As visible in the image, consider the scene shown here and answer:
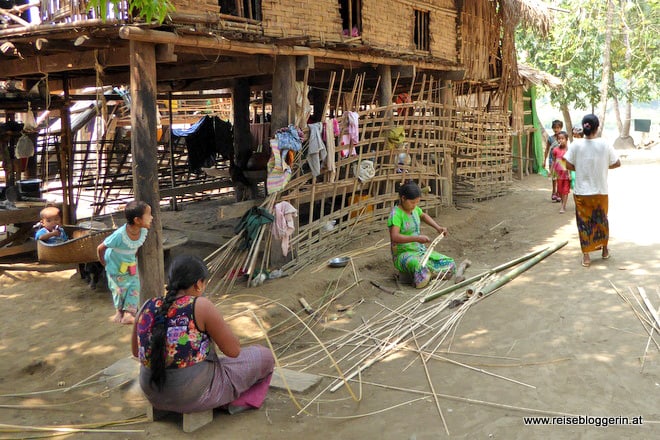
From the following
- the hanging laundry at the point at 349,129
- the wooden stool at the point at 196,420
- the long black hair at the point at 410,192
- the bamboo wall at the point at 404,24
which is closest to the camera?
the wooden stool at the point at 196,420

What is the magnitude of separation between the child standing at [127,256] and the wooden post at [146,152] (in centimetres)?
12

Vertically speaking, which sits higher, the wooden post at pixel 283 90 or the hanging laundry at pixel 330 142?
the wooden post at pixel 283 90

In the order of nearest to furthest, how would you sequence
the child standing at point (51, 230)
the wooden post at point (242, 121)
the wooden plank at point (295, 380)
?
1. the wooden plank at point (295, 380)
2. the child standing at point (51, 230)
3. the wooden post at point (242, 121)

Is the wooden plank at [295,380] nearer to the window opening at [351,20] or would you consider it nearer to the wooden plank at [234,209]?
the wooden plank at [234,209]

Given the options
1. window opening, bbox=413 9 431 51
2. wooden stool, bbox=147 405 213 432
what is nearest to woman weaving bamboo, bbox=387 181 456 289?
wooden stool, bbox=147 405 213 432

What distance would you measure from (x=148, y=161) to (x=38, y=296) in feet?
8.10

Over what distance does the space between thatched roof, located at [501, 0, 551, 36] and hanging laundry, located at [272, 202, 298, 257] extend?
7861mm

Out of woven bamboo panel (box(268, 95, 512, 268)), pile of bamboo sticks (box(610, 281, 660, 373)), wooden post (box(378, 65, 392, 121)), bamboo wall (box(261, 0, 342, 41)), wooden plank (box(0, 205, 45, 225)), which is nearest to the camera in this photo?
pile of bamboo sticks (box(610, 281, 660, 373))

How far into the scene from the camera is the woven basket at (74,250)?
6152 mm

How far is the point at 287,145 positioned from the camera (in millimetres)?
6918

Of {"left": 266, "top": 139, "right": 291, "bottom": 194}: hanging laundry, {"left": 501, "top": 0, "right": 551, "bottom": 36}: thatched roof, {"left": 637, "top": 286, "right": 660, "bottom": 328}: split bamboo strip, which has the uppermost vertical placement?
{"left": 501, "top": 0, "right": 551, "bottom": 36}: thatched roof

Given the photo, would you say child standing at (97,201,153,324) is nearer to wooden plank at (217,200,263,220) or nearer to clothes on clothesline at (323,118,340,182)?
wooden plank at (217,200,263,220)

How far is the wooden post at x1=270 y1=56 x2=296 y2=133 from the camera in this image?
286 inches

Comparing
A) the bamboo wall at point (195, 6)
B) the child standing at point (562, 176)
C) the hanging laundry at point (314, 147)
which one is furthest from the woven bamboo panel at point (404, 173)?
the bamboo wall at point (195, 6)
